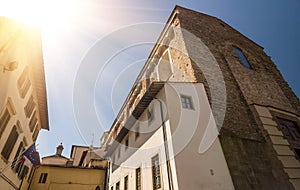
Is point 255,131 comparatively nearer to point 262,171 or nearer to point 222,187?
point 262,171

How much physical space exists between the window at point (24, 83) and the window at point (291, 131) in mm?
13512

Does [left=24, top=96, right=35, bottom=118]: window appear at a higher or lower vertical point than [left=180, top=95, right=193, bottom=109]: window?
higher

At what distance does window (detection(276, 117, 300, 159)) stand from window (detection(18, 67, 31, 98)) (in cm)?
1351

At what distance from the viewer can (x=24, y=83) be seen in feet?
32.0

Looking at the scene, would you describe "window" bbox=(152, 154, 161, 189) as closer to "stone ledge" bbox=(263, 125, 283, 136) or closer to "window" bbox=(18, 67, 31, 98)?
"stone ledge" bbox=(263, 125, 283, 136)

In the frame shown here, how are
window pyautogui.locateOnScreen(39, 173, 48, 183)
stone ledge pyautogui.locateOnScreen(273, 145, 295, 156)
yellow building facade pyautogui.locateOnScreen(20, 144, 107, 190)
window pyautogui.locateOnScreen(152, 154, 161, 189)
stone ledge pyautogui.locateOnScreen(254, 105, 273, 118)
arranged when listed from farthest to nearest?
window pyautogui.locateOnScreen(39, 173, 48, 183) → yellow building facade pyautogui.locateOnScreen(20, 144, 107, 190) → stone ledge pyautogui.locateOnScreen(254, 105, 273, 118) → stone ledge pyautogui.locateOnScreen(273, 145, 295, 156) → window pyautogui.locateOnScreen(152, 154, 161, 189)

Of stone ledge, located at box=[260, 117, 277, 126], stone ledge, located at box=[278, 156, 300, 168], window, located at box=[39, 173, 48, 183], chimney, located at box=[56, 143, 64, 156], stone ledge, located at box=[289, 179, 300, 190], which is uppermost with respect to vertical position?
chimney, located at box=[56, 143, 64, 156]

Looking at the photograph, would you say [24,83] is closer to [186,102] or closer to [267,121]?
[186,102]

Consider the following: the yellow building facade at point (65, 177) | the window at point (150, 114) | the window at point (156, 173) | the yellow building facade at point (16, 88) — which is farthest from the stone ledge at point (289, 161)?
the yellow building facade at point (65, 177)

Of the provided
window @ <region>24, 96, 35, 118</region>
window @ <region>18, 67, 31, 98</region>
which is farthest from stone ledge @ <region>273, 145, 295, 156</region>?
window @ <region>24, 96, 35, 118</region>

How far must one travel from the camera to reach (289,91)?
12711 millimetres

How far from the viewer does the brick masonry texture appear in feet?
23.8

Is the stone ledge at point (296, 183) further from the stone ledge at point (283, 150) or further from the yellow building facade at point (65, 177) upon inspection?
the yellow building facade at point (65, 177)

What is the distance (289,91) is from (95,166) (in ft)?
61.2
